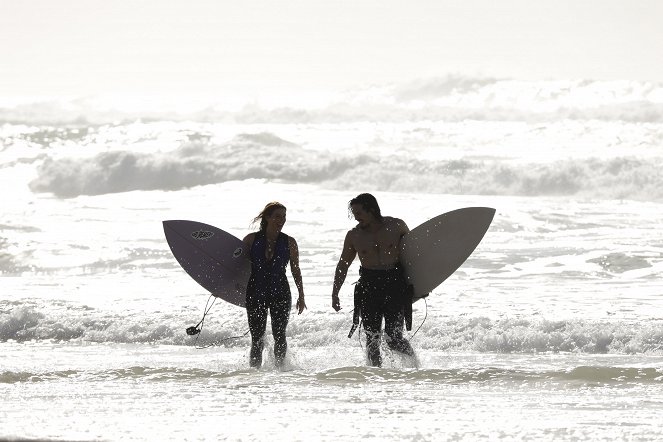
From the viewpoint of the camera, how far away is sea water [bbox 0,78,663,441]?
5.65 meters

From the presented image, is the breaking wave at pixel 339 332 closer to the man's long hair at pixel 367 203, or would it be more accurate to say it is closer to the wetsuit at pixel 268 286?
the wetsuit at pixel 268 286

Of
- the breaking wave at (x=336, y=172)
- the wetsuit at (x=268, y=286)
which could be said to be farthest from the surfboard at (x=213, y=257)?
the breaking wave at (x=336, y=172)

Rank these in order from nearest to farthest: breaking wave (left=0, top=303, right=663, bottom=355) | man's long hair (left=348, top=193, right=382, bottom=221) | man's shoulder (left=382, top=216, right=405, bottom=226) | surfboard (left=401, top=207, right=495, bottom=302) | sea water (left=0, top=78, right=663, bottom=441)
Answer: sea water (left=0, top=78, right=663, bottom=441) → man's long hair (left=348, top=193, right=382, bottom=221) → man's shoulder (left=382, top=216, right=405, bottom=226) → surfboard (left=401, top=207, right=495, bottom=302) → breaking wave (left=0, top=303, right=663, bottom=355)

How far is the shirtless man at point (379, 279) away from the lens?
7082mm

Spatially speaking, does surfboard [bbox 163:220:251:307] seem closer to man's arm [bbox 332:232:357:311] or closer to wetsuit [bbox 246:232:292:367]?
wetsuit [bbox 246:232:292:367]

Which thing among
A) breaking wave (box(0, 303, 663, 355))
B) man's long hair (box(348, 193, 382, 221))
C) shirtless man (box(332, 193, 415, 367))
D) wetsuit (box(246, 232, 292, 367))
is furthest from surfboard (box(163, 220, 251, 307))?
man's long hair (box(348, 193, 382, 221))

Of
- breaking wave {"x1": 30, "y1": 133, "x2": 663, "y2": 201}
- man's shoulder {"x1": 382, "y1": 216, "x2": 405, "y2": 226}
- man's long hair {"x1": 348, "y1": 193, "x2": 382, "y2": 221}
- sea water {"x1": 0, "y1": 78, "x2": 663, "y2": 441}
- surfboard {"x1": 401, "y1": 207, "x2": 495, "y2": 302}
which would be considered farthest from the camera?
breaking wave {"x1": 30, "y1": 133, "x2": 663, "y2": 201}

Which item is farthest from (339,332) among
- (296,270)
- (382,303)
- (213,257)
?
(382,303)

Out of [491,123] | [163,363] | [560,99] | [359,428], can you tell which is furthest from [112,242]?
[560,99]

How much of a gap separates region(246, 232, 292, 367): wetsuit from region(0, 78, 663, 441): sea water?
0.36 metres

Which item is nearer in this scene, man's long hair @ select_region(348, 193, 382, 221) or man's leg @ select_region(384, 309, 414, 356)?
man's long hair @ select_region(348, 193, 382, 221)

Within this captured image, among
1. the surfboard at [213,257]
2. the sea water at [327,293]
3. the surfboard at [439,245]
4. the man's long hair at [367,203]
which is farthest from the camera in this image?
the surfboard at [213,257]

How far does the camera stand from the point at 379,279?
23.4 feet

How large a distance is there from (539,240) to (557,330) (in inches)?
370
